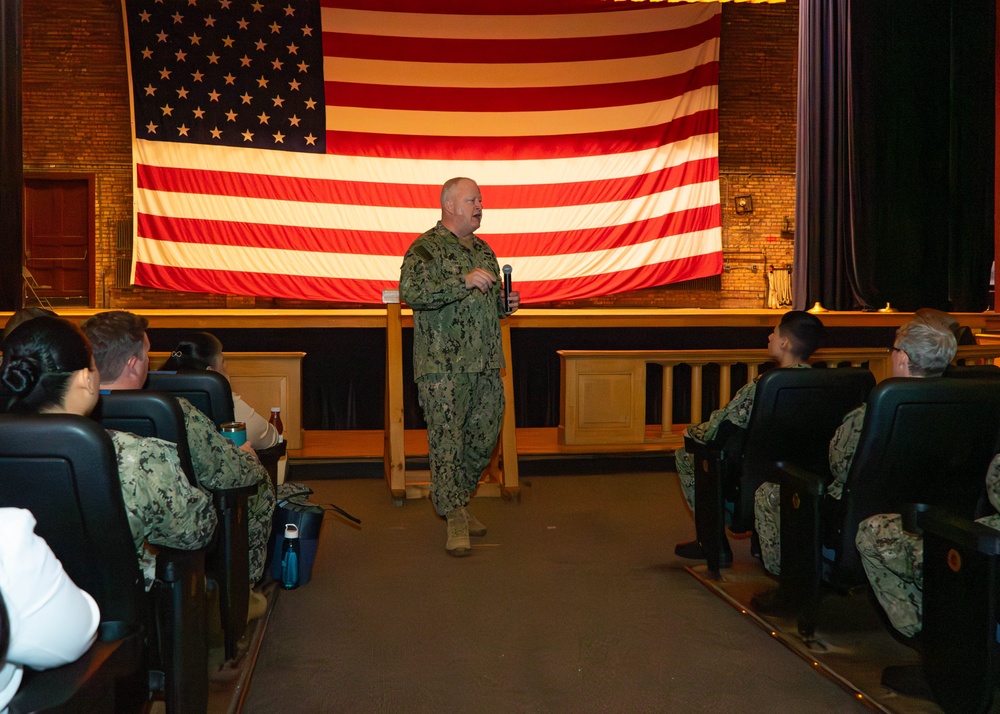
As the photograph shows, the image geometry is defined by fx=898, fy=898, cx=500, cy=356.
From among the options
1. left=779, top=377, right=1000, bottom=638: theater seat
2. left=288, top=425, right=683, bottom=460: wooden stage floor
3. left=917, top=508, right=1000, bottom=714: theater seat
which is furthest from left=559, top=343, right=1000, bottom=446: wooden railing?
left=917, top=508, right=1000, bottom=714: theater seat

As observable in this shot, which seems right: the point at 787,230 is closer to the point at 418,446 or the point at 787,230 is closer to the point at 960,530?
the point at 418,446

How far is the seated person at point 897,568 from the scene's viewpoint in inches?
78.4

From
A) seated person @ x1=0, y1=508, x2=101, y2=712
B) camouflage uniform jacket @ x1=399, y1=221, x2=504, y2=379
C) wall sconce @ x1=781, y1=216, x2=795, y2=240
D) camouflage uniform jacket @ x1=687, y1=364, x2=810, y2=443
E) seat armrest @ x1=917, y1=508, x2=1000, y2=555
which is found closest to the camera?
seated person @ x1=0, y1=508, x2=101, y2=712

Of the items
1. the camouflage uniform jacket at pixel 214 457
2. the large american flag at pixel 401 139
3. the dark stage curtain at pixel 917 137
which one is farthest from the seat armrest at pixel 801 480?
the large american flag at pixel 401 139

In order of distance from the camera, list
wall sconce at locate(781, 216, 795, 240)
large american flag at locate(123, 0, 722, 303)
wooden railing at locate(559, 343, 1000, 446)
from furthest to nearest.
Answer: wall sconce at locate(781, 216, 795, 240)
large american flag at locate(123, 0, 722, 303)
wooden railing at locate(559, 343, 1000, 446)

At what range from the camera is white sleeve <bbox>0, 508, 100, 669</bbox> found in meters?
1.01

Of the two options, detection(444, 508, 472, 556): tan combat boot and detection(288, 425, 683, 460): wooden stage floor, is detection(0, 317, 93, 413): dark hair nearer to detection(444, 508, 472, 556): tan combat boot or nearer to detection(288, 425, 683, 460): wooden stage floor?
detection(444, 508, 472, 556): tan combat boot

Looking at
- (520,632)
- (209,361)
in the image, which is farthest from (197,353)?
(520,632)

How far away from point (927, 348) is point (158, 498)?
72.2 inches

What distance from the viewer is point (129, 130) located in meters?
10.3

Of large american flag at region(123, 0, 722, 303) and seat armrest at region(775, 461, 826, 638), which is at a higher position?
large american flag at region(123, 0, 722, 303)

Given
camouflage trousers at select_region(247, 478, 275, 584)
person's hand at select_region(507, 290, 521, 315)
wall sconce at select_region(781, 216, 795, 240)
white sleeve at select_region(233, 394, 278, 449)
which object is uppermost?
wall sconce at select_region(781, 216, 795, 240)

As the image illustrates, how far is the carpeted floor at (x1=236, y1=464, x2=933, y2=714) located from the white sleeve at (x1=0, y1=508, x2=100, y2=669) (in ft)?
3.76

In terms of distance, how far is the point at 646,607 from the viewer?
2.94 meters
